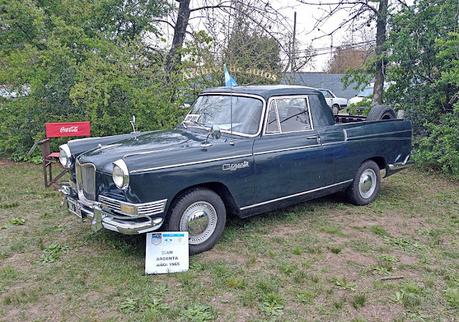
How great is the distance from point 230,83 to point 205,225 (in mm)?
3006

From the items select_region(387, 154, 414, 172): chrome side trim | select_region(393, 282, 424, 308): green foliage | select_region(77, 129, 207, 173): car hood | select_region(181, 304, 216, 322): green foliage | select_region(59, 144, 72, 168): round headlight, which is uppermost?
select_region(77, 129, 207, 173): car hood

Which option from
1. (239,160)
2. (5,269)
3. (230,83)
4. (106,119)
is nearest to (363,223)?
(239,160)

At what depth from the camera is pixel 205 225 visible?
4168 millimetres

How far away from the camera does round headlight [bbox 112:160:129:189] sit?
11.8ft

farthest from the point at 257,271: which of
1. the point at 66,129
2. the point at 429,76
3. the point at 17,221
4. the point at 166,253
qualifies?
the point at 429,76

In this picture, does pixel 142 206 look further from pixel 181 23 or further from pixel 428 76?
pixel 181 23

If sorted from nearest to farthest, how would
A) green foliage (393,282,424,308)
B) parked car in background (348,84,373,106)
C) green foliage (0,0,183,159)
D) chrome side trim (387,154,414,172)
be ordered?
green foliage (393,282,424,308) → chrome side trim (387,154,414,172) → green foliage (0,0,183,159) → parked car in background (348,84,373,106)

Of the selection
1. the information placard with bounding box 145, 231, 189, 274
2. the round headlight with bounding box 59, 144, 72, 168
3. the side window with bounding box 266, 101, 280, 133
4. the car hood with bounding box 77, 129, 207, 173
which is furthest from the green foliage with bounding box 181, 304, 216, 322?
the round headlight with bounding box 59, 144, 72, 168

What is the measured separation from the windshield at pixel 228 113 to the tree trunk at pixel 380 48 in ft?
19.3

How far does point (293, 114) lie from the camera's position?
5.03 meters

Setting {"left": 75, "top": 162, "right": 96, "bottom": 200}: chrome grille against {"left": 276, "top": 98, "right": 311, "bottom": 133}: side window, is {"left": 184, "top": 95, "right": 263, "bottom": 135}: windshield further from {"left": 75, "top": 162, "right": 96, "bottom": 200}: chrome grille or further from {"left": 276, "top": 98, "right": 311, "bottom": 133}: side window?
{"left": 75, "top": 162, "right": 96, "bottom": 200}: chrome grille

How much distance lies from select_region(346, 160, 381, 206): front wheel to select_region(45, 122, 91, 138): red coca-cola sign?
483 centimetres

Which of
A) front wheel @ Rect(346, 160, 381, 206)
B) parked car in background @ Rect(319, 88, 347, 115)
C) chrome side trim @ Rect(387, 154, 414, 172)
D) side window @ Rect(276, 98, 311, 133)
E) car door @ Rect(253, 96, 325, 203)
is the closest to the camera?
car door @ Rect(253, 96, 325, 203)

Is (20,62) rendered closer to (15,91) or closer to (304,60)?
(15,91)
